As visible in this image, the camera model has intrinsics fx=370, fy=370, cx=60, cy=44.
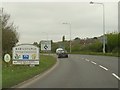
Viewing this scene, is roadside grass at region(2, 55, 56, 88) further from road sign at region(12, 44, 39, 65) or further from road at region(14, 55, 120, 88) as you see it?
road at region(14, 55, 120, 88)

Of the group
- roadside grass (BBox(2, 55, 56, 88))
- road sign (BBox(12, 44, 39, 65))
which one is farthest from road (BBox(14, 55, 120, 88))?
road sign (BBox(12, 44, 39, 65))

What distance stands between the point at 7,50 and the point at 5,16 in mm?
6024

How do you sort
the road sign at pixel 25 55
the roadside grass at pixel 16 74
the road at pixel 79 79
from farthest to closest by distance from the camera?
the road sign at pixel 25 55 < the roadside grass at pixel 16 74 < the road at pixel 79 79

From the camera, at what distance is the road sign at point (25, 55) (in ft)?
101

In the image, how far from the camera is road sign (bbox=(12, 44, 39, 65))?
101 feet

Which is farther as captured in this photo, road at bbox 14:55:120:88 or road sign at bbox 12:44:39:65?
road sign at bbox 12:44:39:65

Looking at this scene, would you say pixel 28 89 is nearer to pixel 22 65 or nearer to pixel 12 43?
A: pixel 22 65

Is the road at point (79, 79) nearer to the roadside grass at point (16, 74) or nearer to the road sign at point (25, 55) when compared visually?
the roadside grass at point (16, 74)

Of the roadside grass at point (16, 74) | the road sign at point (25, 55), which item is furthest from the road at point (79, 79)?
the road sign at point (25, 55)

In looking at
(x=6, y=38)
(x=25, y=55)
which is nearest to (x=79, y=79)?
(x=25, y=55)

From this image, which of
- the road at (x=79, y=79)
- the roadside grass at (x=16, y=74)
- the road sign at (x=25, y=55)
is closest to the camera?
the road at (x=79, y=79)

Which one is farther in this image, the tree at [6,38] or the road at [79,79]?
the tree at [6,38]

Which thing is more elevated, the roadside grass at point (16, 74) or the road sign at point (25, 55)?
the road sign at point (25, 55)

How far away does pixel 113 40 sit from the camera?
8150 cm
